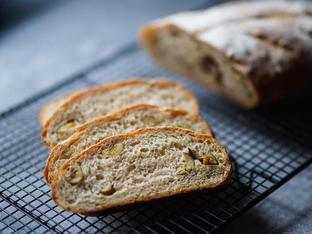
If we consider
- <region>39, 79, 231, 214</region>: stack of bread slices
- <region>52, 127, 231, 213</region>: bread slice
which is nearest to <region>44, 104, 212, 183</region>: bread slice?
<region>39, 79, 231, 214</region>: stack of bread slices

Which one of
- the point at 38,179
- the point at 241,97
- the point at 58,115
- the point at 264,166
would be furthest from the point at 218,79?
the point at 38,179

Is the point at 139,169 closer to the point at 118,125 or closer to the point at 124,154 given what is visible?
the point at 124,154

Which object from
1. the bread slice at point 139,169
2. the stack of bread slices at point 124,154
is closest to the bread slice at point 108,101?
the stack of bread slices at point 124,154

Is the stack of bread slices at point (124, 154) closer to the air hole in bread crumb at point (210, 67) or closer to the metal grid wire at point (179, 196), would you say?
the metal grid wire at point (179, 196)

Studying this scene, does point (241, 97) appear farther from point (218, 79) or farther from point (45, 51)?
point (45, 51)

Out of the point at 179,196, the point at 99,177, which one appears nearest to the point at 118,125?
the point at 99,177

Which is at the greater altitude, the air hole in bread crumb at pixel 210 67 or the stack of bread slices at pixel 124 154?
the stack of bread slices at pixel 124 154

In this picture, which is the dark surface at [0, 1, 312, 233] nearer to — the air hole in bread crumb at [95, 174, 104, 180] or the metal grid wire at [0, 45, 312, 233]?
the metal grid wire at [0, 45, 312, 233]
